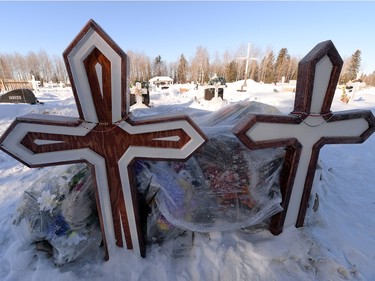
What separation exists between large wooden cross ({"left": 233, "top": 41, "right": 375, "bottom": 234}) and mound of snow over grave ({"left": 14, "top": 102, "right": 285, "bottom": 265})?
0.61ft

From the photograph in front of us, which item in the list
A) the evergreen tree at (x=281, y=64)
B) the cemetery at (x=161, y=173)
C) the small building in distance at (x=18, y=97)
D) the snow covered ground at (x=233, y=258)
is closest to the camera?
the cemetery at (x=161, y=173)

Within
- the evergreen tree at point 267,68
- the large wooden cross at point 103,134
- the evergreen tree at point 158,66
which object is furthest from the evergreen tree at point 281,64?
the large wooden cross at point 103,134

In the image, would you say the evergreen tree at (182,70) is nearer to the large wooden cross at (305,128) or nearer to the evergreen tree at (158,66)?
the evergreen tree at (158,66)

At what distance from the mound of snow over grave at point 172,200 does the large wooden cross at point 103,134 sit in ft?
1.02

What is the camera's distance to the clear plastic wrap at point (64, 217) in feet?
6.30

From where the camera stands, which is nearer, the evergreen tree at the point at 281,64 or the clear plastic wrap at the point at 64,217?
the clear plastic wrap at the point at 64,217

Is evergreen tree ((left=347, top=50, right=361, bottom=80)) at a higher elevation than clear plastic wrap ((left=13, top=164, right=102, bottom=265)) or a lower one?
higher

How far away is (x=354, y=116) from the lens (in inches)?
75.3

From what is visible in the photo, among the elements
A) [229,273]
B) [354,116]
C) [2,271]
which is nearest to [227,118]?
[354,116]

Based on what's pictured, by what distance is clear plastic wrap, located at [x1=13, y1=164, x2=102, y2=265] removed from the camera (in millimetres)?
1921

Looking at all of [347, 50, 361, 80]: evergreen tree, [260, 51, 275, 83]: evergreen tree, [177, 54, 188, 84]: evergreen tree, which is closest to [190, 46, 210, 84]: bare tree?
[177, 54, 188, 84]: evergreen tree

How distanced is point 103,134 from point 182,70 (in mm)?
53990

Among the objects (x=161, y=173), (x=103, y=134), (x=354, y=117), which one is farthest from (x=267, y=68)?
(x=103, y=134)

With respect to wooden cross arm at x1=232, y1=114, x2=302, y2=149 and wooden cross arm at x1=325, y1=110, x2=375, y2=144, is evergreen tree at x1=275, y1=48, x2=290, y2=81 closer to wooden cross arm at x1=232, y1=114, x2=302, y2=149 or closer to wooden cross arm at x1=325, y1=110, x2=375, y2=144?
wooden cross arm at x1=325, y1=110, x2=375, y2=144
